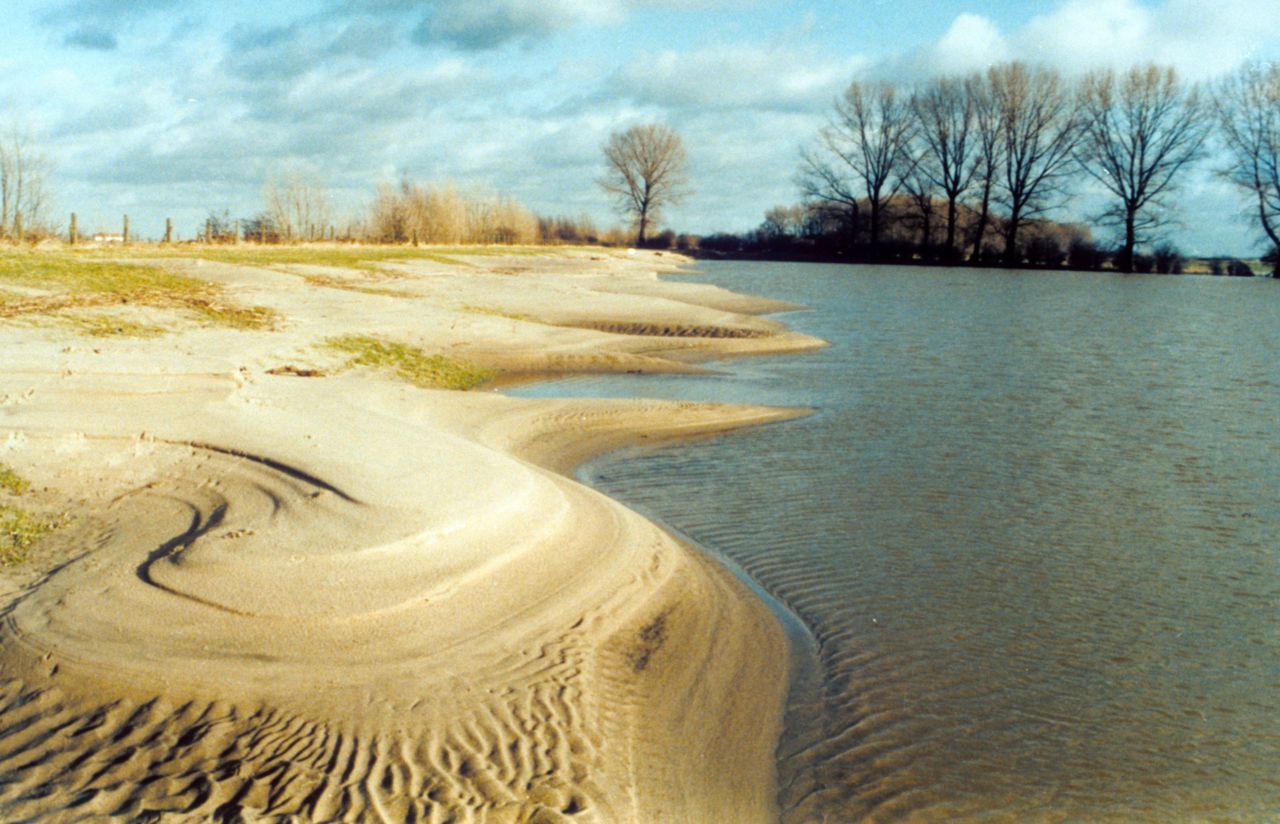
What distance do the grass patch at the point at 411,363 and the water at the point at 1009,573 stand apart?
1349 millimetres

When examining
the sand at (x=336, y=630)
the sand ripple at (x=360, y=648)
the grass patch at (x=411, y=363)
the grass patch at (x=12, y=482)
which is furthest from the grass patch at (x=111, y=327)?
the grass patch at (x=12, y=482)

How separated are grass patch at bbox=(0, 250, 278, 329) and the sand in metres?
4.82

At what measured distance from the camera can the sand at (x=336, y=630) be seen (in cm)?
415

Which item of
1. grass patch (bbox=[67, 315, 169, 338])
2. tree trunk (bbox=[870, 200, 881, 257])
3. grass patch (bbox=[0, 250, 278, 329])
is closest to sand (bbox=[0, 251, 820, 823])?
grass patch (bbox=[67, 315, 169, 338])

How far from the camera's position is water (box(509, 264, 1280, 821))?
4.67m

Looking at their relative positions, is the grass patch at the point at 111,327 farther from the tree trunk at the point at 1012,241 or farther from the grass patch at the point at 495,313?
the tree trunk at the point at 1012,241

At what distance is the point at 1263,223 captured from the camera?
5584cm

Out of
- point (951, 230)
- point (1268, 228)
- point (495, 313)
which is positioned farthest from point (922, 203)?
point (495, 313)

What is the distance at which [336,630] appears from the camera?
5.16m

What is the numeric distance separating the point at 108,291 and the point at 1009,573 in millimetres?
14986

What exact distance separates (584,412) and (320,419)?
4.37 metres

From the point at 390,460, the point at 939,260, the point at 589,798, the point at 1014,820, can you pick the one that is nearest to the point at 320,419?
the point at 390,460

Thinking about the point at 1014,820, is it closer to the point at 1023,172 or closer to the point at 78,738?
the point at 78,738

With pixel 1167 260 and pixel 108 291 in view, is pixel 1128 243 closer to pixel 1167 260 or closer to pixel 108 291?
pixel 1167 260
